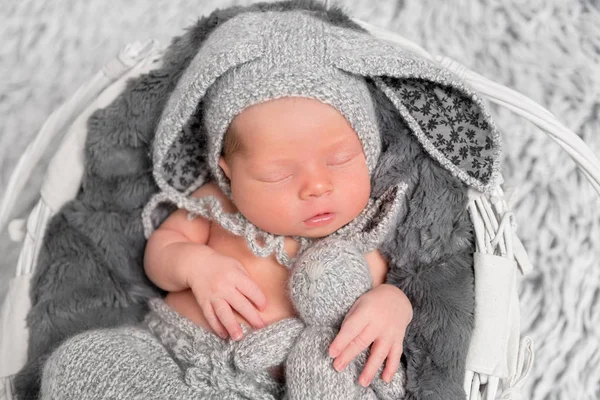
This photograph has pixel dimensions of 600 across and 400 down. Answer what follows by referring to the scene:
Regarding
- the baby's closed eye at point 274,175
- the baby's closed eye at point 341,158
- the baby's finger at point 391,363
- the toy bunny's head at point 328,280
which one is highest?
the baby's closed eye at point 341,158

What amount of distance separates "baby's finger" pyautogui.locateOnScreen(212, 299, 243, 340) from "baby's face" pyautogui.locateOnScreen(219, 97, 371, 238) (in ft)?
0.52

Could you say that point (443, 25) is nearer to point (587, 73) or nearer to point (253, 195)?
point (587, 73)

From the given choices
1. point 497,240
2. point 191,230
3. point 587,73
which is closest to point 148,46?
point 191,230

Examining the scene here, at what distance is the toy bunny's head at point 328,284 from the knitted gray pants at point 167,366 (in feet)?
0.23

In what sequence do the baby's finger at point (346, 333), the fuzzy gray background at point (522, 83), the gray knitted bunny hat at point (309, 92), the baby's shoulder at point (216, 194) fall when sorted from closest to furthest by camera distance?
the baby's finger at point (346, 333), the gray knitted bunny hat at point (309, 92), the baby's shoulder at point (216, 194), the fuzzy gray background at point (522, 83)

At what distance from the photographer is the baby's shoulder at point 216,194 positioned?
1477 millimetres

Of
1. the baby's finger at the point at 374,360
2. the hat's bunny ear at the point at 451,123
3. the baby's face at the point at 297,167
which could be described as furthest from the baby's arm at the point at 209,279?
the hat's bunny ear at the point at 451,123

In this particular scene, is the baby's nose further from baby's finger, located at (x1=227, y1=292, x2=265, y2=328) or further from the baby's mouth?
baby's finger, located at (x1=227, y1=292, x2=265, y2=328)

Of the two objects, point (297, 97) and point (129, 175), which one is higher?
point (297, 97)

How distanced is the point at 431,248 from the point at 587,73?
30.1 inches

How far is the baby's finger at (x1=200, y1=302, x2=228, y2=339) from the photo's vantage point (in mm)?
1321

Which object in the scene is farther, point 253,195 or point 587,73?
point 587,73

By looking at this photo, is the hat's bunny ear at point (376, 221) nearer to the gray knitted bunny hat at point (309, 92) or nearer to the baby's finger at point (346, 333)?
the gray knitted bunny hat at point (309, 92)

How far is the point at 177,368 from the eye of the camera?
4.15 ft
